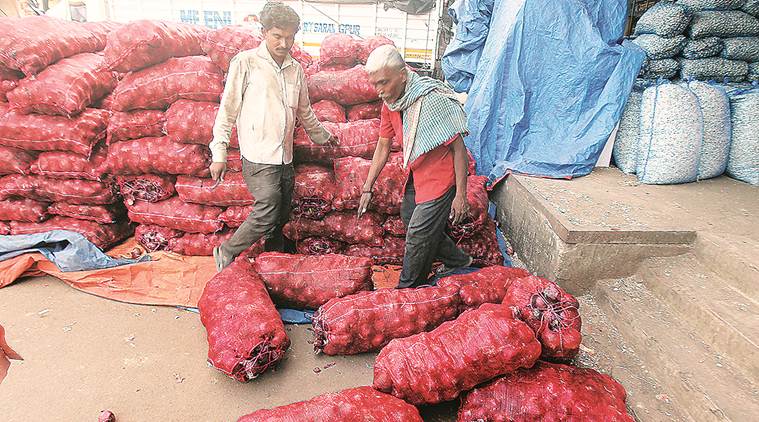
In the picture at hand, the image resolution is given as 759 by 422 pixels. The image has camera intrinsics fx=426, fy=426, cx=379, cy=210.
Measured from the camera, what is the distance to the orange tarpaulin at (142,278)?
10.4ft

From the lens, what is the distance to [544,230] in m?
3.11

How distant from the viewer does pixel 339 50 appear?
4.43 meters

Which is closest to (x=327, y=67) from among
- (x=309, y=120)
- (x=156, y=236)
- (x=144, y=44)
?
(x=309, y=120)

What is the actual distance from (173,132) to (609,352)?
3453 mm

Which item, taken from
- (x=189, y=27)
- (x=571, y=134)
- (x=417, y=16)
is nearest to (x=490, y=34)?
(x=571, y=134)

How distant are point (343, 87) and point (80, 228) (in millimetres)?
2669

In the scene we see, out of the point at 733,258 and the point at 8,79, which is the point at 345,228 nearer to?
the point at 733,258

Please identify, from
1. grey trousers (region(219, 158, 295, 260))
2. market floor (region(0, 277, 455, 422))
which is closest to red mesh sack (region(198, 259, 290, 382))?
market floor (region(0, 277, 455, 422))

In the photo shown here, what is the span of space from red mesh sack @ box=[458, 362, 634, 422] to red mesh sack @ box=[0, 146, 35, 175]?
4050mm

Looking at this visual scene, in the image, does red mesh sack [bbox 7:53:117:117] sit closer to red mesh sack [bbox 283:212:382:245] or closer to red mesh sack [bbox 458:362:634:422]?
red mesh sack [bbox 283:212:382:245]

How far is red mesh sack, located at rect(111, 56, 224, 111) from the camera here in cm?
350

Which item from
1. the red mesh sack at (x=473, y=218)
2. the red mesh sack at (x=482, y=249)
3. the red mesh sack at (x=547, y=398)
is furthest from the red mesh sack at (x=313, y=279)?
the red mesh sack at (x=547, y=398)

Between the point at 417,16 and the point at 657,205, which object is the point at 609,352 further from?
the point at 417,16

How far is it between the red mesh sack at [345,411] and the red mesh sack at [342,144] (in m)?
2.21
